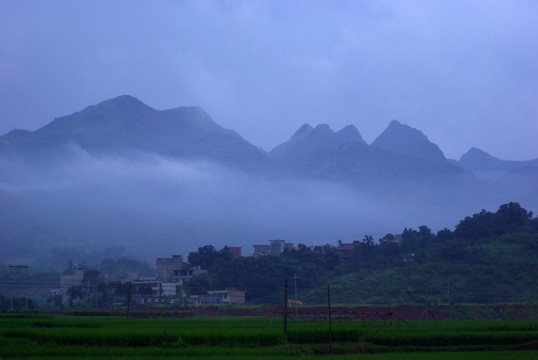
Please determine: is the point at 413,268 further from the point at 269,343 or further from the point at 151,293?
the point at 269,343

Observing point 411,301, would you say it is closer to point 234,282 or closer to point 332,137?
point 234,282

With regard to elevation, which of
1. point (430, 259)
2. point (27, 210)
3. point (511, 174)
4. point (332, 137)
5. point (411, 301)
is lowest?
point (411, 301)

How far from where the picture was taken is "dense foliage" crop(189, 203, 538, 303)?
44.8 meters

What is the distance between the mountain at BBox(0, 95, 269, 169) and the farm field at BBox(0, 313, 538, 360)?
157 m

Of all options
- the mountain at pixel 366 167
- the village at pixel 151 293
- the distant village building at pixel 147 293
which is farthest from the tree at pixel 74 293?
the mountain at pixel 366 167

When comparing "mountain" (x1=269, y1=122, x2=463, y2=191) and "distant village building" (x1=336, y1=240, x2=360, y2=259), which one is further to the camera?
"mountain" (x1=269, y1=122, x2=463, y2=191)

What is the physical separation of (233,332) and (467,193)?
152642 mm

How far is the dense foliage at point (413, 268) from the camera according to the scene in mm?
44750

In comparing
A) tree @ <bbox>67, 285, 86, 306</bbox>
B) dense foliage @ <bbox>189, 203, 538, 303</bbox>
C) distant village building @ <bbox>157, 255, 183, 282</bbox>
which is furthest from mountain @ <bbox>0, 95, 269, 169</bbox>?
tree @ <bbox>67, 285, 86, 306</bbox>

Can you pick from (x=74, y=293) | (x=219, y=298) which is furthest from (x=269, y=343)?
(x=74, y=293)

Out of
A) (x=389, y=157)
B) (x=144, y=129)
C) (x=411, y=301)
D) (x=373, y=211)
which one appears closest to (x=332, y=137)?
(x=389, y=157)

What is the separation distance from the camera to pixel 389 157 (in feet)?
557

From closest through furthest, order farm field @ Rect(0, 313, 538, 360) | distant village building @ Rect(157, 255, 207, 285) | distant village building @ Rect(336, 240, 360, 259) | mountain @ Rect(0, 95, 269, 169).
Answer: farm field @ Rect(0, 313, 538, 360) < distant village building @ Rect(157, 255, 207, 285) < distant village building @ Rect(336, 240, 360, 259) < mountain @ Rect(0, 95, 269, 169)

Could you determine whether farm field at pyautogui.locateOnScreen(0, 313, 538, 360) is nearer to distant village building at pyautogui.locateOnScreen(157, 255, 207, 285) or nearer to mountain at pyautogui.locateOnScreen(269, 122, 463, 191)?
distant village building at pyautogui.locateOnScreen(157, 255, 207, 285)
